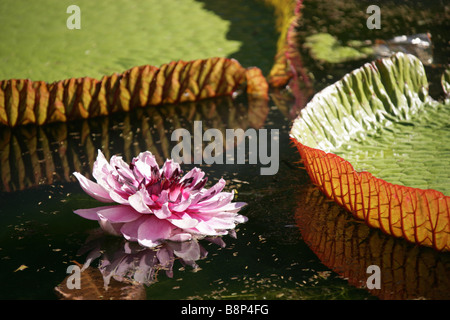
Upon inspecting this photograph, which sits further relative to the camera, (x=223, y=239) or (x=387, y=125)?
(x=387, y=125)

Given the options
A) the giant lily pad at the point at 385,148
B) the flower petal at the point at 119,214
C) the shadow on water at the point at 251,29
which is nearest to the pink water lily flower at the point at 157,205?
the flower petal at the point at 119,214

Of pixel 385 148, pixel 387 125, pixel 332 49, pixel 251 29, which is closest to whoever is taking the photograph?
pixel 385 148

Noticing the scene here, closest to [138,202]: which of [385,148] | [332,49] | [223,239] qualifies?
[223,239]

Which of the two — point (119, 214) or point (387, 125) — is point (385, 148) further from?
point (119, 214)

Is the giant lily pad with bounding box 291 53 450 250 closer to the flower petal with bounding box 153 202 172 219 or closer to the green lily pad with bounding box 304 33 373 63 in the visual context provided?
the flower petal with bounding box 153 202 172 219

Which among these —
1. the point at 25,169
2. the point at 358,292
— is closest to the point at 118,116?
the point at 25,169

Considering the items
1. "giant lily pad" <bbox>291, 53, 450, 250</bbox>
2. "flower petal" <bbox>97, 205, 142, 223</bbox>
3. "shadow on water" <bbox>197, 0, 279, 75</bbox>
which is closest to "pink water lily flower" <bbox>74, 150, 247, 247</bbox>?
"flower petal" <bbox>97, 205, 142, 223</bbox>
